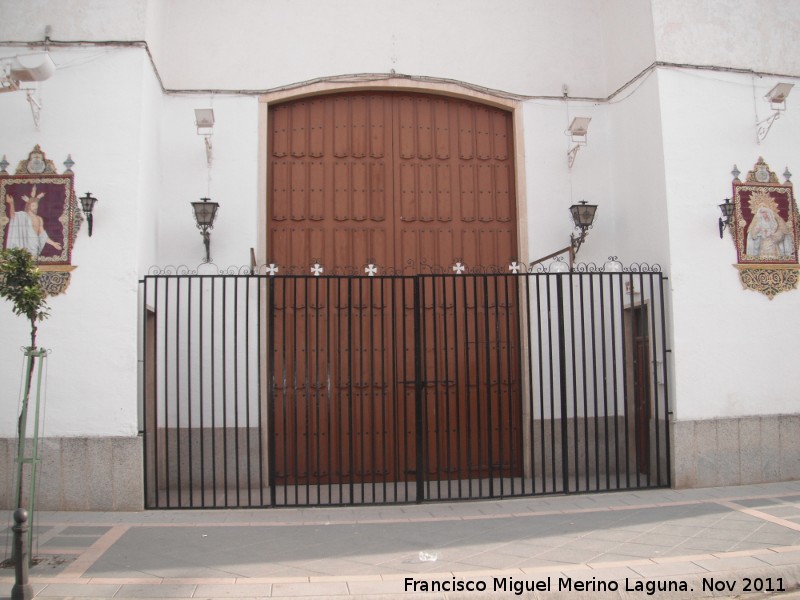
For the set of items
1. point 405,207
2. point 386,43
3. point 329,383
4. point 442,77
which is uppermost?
point 386,43

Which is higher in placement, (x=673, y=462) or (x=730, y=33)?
(x=730, y=33)

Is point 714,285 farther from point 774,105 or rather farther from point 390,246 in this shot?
point 390,246

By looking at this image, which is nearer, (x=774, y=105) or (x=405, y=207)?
(x=774, y=105)

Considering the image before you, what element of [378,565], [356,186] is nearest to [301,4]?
[356,186]

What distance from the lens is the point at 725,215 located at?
8875 mm

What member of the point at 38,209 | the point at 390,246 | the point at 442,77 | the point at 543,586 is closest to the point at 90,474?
the point at 38,209

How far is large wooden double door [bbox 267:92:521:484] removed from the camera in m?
9.49

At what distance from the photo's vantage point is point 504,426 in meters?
9.83

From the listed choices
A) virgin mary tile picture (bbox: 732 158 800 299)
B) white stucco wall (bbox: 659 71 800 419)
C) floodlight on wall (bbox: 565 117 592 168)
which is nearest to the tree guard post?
white stucco wall (bbox: 659 71 800 419)

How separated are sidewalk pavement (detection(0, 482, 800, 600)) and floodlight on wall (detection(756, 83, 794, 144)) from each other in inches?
177

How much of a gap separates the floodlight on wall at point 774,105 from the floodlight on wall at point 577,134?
2.15 meters

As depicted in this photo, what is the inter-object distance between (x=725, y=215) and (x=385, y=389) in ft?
15.6

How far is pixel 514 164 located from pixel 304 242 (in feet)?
10.4

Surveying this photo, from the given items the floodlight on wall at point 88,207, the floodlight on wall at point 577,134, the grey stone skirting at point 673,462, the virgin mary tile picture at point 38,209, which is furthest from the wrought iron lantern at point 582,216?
the virgin mary tile picture at point 38,209
